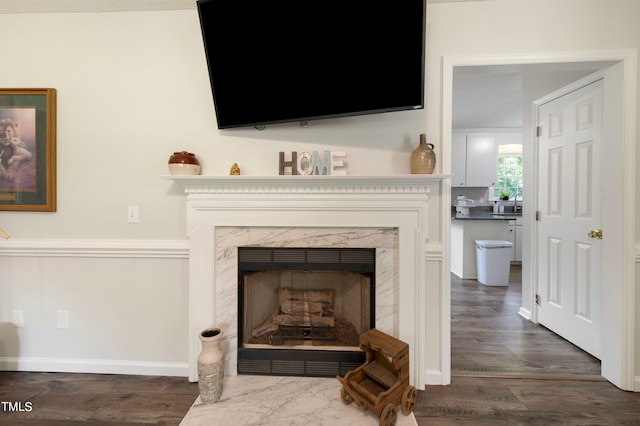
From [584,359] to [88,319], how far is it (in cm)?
354

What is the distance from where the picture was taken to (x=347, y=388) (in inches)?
61.7

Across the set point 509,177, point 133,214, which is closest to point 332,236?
point 133,214

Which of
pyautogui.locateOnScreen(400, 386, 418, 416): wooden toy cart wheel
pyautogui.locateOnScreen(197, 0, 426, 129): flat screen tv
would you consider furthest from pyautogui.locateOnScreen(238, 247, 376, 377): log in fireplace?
pyautogui.locateOnScreen(197, 0, 426, 129): flat screen tv

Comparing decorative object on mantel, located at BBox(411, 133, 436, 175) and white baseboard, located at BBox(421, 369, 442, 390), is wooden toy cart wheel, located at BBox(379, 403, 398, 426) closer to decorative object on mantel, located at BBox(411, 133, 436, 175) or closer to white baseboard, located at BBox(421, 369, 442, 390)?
white baseboard, located at BBox(421, 369, 442, 390)

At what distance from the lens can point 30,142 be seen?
191cm

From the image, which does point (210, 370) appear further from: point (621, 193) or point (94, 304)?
point (621, 193)

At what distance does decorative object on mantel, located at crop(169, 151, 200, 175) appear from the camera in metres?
1.75

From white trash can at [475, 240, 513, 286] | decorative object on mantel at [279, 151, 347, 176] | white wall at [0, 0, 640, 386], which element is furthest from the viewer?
white trash can at [475, 240, 513, 286]

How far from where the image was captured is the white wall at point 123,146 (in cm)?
190

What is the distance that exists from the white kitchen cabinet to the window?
20.7 inches

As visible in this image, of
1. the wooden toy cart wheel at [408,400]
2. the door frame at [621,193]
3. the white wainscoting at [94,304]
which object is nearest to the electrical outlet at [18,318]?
the white wainscoting at [94,304]

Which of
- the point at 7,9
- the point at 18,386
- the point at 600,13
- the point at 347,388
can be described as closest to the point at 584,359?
the point at 347,388

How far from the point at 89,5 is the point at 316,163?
Result: 1.81 meters

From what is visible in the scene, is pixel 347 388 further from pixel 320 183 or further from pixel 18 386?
pixel 18 386
